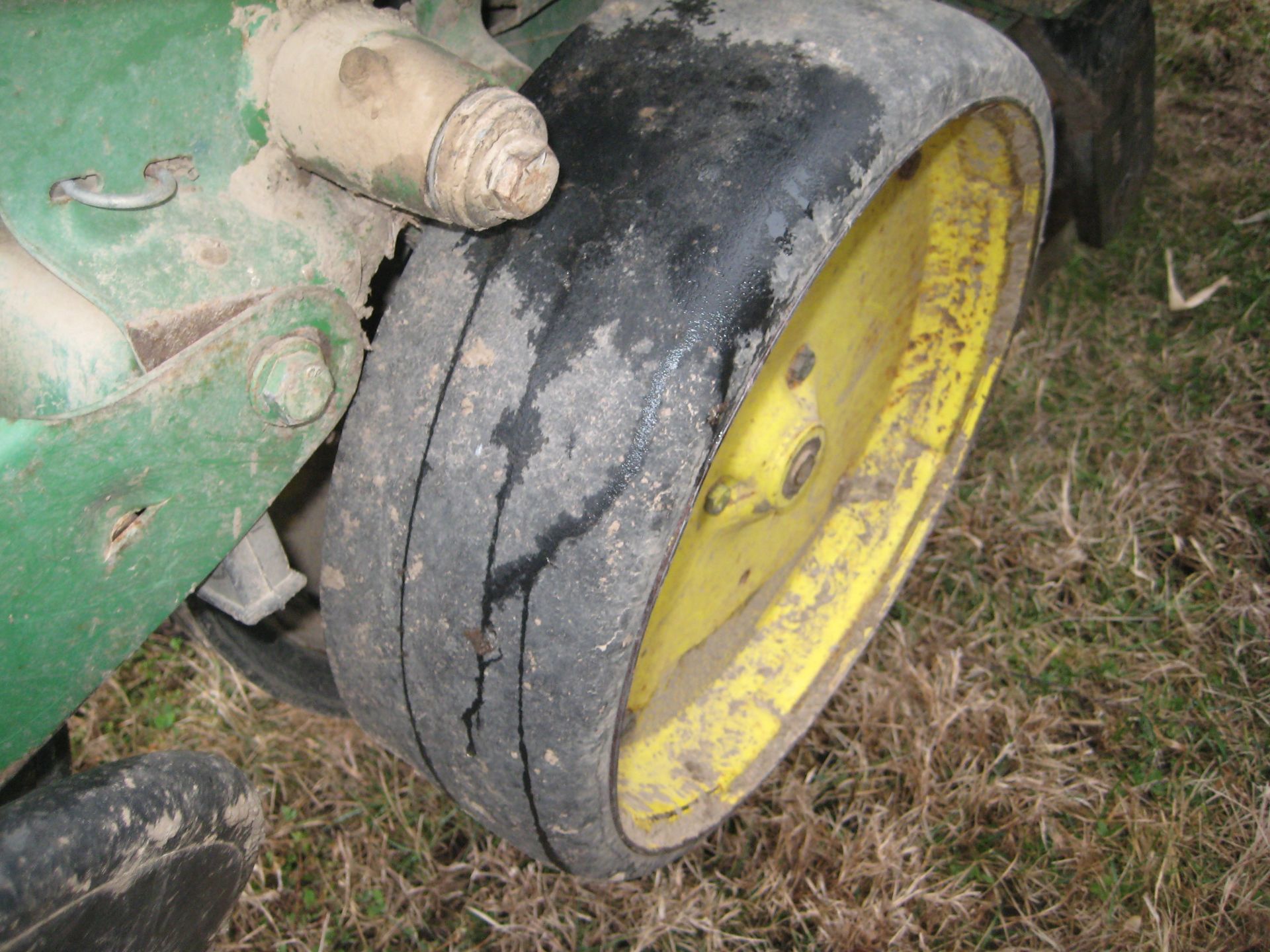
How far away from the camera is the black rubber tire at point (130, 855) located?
74 cm

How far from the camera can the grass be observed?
147cm

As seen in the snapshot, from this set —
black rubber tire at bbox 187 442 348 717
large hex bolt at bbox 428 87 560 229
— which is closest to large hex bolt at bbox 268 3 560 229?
large hex bolt at bbox 428 87 560 229

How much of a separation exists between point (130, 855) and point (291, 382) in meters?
0.38

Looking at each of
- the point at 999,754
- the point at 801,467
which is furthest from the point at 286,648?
the point at 999,754

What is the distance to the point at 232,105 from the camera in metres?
0.81

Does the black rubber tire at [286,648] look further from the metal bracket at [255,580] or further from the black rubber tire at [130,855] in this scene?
the black rubber tire at [130,855]

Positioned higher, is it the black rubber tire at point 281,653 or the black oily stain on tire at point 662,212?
the black oily stain on tire at point 662,212

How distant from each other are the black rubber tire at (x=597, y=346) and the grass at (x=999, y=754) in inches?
23.3

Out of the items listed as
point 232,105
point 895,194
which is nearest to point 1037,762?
point 895,194

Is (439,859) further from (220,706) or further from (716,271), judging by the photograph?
(716,271)

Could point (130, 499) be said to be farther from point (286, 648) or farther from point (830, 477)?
point (830, 477)

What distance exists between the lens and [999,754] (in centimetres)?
163

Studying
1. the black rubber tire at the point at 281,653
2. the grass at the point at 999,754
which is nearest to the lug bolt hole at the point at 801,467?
the grass at the point at 999,754

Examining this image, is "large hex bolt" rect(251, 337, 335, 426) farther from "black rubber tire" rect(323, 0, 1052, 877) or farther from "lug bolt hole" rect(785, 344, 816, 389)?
"lug bolt hole" rect(785, 344, 816, 389)
